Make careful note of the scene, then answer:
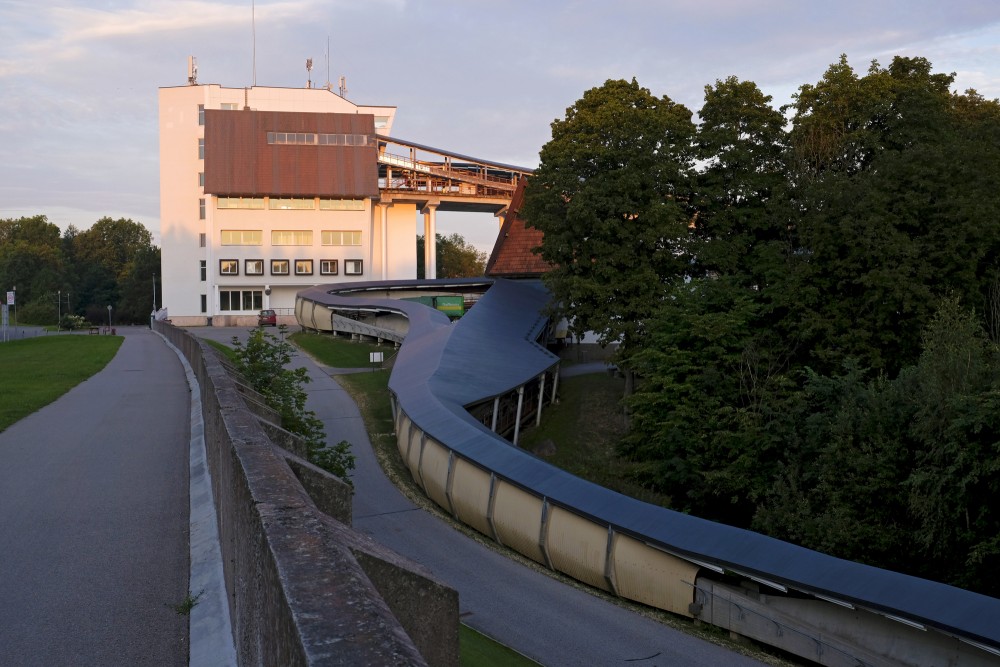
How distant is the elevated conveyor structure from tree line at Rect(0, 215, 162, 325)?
362ft

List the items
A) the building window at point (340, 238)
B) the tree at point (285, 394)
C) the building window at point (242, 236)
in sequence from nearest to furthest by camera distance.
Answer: the tree at point (285, 394)
the building window at point (242, 236)
the building window at point (340, 238)

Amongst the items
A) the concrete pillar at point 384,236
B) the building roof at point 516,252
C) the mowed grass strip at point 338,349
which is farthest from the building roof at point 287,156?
the mowed grass strip at point 338,349

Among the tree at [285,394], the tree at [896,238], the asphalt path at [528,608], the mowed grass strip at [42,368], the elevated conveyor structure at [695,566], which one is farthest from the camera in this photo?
the tree at [896,238]

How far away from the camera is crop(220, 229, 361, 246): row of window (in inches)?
3265

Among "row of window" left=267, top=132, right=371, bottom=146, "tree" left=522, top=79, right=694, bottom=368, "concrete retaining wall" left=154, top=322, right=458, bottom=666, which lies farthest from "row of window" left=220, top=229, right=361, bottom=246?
"concrete retaining wall" left=154, top=322, right=458, bottom=666

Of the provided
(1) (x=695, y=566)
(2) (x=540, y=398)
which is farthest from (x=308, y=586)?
(2) (x=540, y=398)

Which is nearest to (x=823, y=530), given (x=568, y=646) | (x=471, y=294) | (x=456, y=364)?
(x=568, y=646)

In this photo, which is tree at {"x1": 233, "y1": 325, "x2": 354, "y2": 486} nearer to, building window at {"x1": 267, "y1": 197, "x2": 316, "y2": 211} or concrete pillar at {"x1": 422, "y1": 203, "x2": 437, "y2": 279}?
building window at {"x1": 267, "y1": 197, "x2": 316, "y2": 211}

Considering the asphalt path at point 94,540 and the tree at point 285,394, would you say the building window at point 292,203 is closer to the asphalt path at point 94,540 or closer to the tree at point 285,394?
the asphalt path at point 94,540

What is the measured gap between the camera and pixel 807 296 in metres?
33.4

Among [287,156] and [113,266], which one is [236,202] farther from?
[113,266]

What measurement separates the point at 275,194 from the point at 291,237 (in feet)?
14.6

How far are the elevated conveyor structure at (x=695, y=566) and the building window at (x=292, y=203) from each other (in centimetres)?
6098

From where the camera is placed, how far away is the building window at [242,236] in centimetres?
8278
